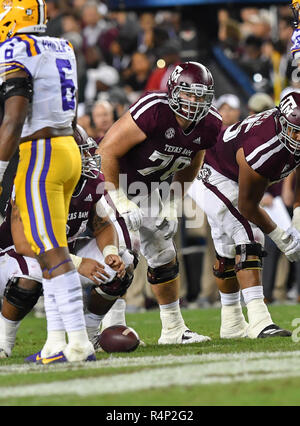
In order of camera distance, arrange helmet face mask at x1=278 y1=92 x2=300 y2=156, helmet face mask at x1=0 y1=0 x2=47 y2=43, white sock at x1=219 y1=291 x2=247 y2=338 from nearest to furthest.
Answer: helmet face mask at x1=0 y1=0 x2=47 y2=43
helmet face mask at x1=278 y1=92 x2=300 y2=156
white sock at x1=219 y1=291 x2=247 y2=338

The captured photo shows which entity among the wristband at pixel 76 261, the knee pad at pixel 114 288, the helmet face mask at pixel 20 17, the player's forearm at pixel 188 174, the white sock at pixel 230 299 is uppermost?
the helmet face mask at pixel 20 17

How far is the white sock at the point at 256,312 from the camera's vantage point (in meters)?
6.27

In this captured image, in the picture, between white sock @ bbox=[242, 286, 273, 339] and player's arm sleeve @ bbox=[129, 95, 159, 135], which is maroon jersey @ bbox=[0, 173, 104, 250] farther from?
white sock @ bbox=[242, 286, 273, 339]

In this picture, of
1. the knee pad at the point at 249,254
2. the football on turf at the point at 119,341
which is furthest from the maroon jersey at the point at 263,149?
the football on turf at the point at 119,341

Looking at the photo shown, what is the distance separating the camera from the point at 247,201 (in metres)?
6.15

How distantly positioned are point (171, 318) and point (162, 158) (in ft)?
3.73

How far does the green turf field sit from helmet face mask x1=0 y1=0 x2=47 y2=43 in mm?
1778

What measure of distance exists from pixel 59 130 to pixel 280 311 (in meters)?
4.64

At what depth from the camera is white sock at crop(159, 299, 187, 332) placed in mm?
6484

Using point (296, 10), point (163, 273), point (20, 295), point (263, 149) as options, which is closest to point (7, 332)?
point (20, 295)

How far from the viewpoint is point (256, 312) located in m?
6.30

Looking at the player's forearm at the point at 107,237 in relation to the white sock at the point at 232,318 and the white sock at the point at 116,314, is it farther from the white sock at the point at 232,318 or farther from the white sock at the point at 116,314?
the white sock at the point at 232,318

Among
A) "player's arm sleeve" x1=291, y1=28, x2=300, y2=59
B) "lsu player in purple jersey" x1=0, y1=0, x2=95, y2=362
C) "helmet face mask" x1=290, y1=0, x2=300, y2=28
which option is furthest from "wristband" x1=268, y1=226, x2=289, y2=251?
"lsu player in purple jersey" x1=0, y1=0, x2=95, y2=362

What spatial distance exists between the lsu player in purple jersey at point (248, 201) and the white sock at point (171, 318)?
370mm
